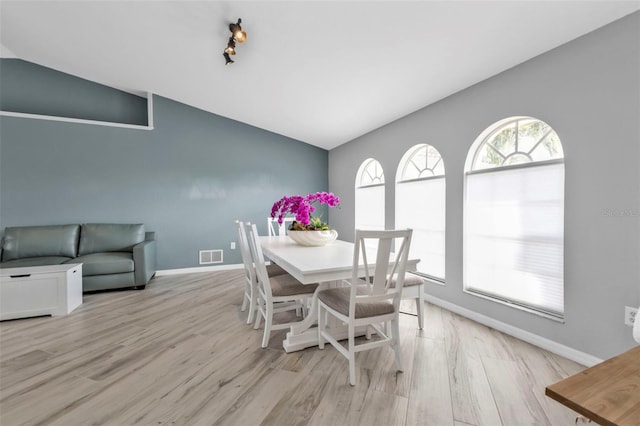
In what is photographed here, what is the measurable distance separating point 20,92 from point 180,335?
14.3ft

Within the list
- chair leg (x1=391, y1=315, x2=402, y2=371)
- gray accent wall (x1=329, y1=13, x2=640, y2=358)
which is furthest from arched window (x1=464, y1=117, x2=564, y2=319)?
chair leg (x1=391, y1=315, x2=402, y2=371)

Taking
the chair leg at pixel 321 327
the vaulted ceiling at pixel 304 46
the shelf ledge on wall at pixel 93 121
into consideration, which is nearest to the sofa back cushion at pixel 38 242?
the shelf ledge on wall at pixel 93 121

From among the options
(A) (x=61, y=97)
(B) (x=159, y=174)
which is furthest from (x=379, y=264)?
(A) (x=61, y=97)

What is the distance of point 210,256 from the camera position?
4.63m

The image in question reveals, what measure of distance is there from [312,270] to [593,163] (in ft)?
6.63

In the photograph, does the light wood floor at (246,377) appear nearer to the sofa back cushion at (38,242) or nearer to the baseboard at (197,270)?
the sofa back cushion at (38,242)

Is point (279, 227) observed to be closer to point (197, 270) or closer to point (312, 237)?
point (312, 237)

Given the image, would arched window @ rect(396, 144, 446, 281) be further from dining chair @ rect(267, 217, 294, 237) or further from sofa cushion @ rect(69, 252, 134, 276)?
sofa cushion @ rect(69, 252, 134, 276)

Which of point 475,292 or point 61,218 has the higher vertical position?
point 61,218

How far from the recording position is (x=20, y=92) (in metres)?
3.83

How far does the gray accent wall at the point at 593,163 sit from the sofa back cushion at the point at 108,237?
4.46 m

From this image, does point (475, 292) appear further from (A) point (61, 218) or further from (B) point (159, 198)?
(A) point (61, 218)

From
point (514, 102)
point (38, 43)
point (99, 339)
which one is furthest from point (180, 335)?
point (38, 43)

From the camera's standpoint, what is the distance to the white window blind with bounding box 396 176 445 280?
312cm
